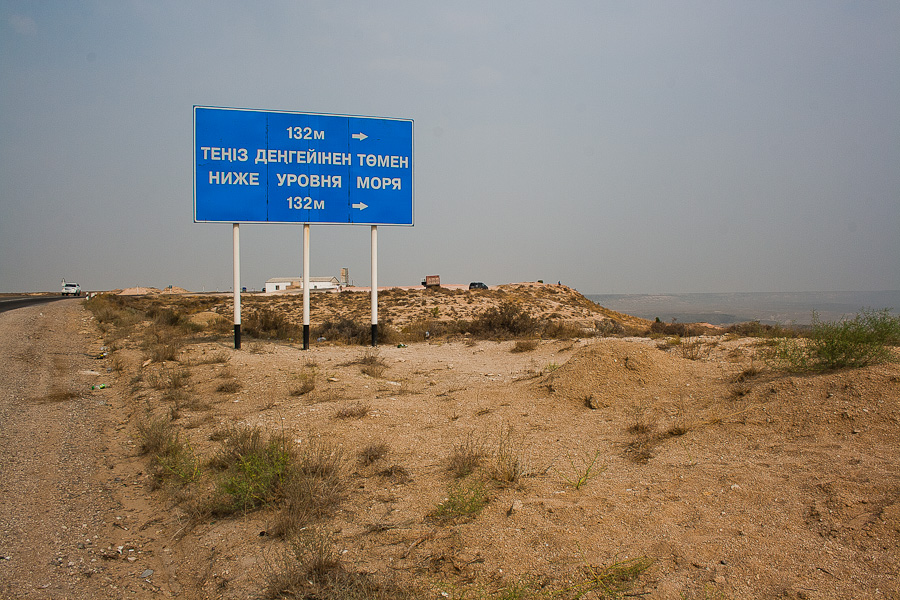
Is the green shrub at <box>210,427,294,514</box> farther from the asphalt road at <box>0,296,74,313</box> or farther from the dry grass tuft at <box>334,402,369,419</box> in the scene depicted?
the asphalt road at <box>0,296,74,313</box>

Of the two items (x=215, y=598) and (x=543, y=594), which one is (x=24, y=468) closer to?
(x=215, y=598)

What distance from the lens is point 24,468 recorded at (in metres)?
5.79

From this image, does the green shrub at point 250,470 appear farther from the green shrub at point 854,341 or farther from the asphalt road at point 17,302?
the asphalt road at point 17,302

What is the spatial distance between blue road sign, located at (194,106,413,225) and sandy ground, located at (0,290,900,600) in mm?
6074

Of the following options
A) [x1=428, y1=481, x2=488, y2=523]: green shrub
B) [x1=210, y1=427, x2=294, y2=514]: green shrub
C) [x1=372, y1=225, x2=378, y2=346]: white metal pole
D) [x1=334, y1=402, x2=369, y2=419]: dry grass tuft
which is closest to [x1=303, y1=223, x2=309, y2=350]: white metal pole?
[x1=372, y1=225, x2=378, y2=346]: white metal pole

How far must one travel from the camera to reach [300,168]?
1364cm

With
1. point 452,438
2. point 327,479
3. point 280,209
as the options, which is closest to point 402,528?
point 327,479

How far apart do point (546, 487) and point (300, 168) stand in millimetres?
11374

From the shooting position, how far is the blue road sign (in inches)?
516

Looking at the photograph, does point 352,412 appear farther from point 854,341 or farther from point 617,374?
point 854,341

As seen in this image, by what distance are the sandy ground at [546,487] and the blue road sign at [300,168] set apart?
Answer: 6074mm

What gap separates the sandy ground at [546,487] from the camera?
3256 mm

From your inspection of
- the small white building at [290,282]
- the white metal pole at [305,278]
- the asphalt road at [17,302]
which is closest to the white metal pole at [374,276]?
the white metal pole at [305,278]

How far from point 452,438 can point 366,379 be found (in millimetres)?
4068
